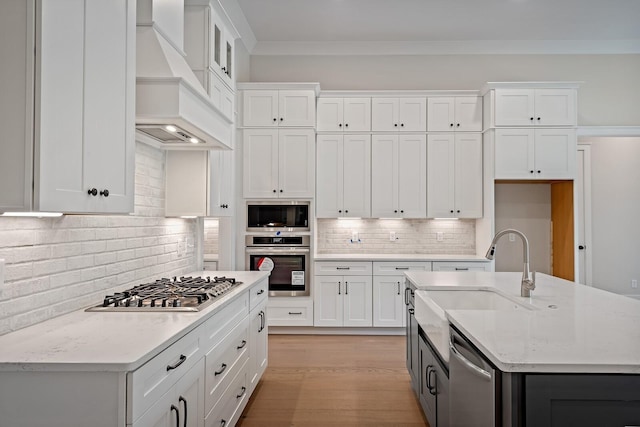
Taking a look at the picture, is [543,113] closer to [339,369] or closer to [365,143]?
[365,143]

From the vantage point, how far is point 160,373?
1451 millimetres

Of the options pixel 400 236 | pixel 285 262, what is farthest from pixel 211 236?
pixel 400 236

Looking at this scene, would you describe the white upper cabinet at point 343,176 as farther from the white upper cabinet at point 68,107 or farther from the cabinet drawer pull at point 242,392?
the white upper cabinet at point 68,107

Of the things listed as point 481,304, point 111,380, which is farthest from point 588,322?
point 111,380

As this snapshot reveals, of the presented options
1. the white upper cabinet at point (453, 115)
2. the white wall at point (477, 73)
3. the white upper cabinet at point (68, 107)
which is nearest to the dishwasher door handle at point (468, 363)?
the white upper cabinet at point (68, 107)

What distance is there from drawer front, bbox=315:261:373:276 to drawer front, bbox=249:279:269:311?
1.47 metres

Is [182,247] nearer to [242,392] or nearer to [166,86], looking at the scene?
[242,392]

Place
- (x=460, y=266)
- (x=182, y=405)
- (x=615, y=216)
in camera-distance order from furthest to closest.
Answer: (x=615, y=216) < (x=460, y=266) < (x=182, y=405)

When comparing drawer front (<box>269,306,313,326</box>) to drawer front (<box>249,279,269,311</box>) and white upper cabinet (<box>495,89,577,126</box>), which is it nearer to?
drawer front (<box>249,279,269,311</box>)

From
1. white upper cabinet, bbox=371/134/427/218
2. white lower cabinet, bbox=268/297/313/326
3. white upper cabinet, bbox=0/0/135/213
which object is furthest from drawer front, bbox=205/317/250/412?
white upper cabinet, bbox=371/134/427/218

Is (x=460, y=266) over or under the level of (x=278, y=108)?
under

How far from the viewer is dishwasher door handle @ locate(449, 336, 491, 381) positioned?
1.35 metres

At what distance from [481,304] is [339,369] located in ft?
5.26

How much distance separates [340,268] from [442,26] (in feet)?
9.95
